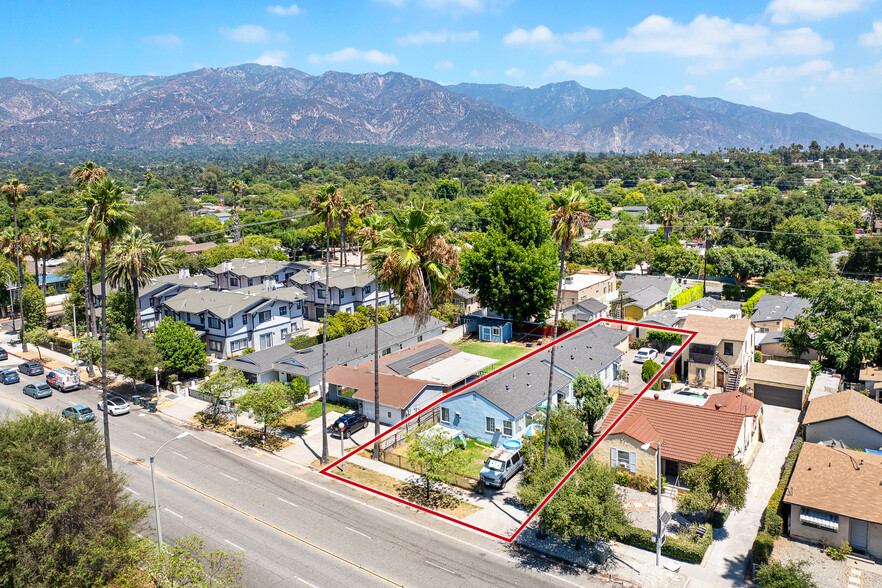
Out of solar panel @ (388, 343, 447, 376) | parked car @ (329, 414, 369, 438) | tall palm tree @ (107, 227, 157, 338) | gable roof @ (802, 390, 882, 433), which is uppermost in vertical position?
tall palm tree @ (107, 227, 157, 338)

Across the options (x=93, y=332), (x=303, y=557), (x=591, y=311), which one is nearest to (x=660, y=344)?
(x=591, y=311)

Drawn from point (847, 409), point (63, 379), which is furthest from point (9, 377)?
point (847, 409)

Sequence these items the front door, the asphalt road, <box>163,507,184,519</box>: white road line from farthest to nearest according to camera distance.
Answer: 1. <box>163,507,184,519</box>: white road line
2. the front door
3. the asphalt road

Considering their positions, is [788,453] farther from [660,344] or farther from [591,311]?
[591,311]

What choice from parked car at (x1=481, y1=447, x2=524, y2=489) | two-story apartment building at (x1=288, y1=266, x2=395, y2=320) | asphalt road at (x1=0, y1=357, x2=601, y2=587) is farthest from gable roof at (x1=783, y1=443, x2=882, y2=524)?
two-story apartment building at (x1=288, y1=266, x2=395, y2=320)

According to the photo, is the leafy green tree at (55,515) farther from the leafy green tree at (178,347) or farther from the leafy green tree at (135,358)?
the leafy green tree at (178,347)

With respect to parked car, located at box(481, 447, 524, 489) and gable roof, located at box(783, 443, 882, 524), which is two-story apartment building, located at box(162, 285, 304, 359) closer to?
parked car, located at box(481, 447, 524, 489)

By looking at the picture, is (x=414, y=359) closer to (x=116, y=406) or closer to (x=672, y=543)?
(x=116, y=406)
